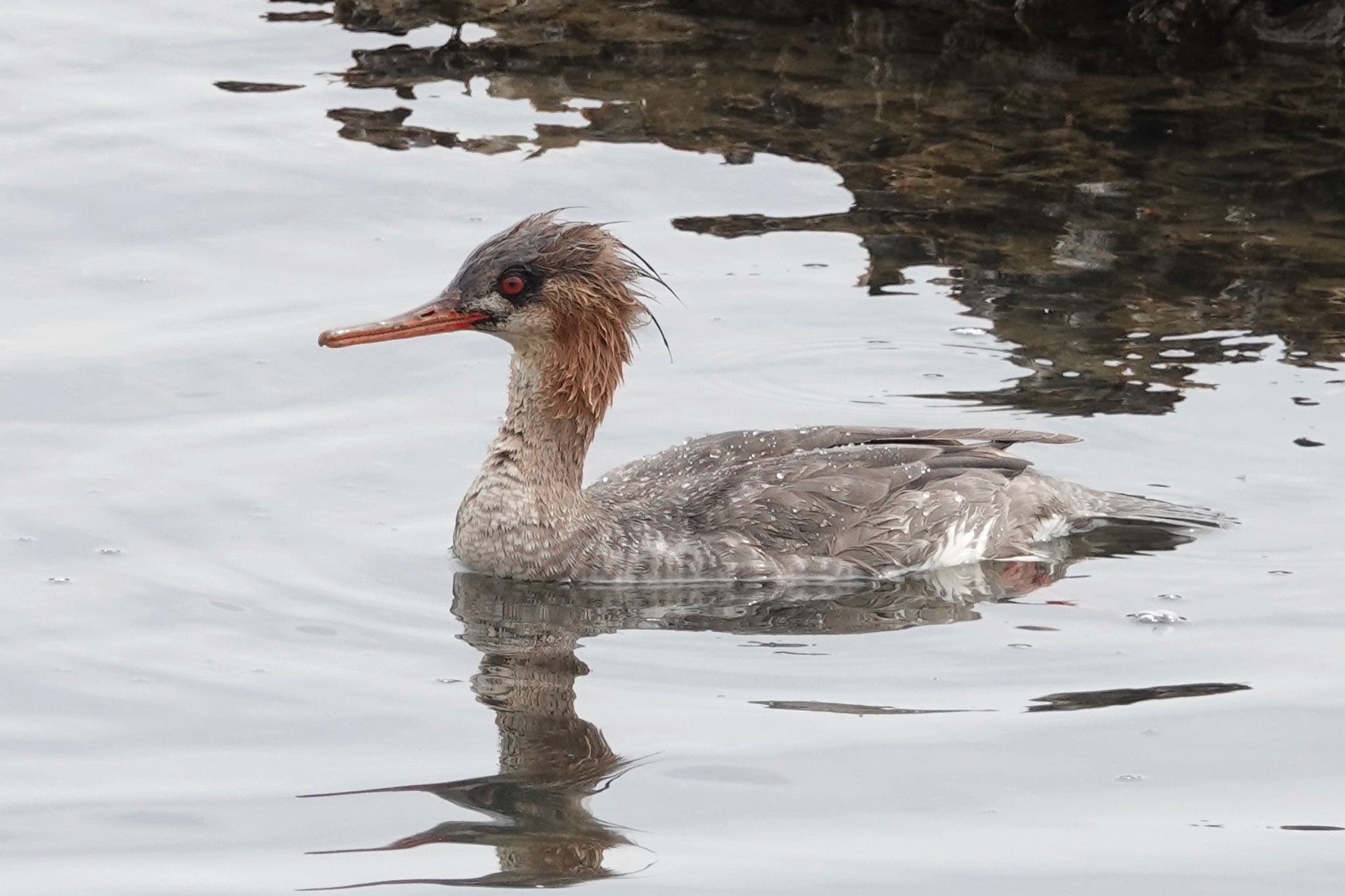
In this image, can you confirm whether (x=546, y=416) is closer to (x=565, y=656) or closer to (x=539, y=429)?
(x=539, y=429)

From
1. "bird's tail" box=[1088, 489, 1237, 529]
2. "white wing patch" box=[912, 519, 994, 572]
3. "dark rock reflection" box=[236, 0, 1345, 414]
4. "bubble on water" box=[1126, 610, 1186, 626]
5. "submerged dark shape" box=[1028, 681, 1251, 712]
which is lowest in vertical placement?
"submerged dark shape" box=[1028, 681, 1251, 712]

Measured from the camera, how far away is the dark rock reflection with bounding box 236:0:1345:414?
11.4 metres

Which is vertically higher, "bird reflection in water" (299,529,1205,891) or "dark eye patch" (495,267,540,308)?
"dark eye patch" (495,267,540,308)

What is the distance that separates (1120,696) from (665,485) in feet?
8.07

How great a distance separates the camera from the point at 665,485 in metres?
9.47

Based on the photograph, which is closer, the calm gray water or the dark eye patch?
the calm gray water

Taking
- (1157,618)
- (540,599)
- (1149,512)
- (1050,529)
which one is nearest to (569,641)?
(540,599)

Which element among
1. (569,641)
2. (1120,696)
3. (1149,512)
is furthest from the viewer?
(1149,512)

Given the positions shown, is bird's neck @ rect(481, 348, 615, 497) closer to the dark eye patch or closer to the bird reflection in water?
the dark eye patch

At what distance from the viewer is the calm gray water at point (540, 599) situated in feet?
22.1

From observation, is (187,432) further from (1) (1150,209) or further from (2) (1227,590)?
(1) (1150,209)

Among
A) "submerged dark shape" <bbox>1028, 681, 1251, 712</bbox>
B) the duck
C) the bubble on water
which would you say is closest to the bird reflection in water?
the duck

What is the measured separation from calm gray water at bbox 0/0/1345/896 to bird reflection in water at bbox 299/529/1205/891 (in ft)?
0.08

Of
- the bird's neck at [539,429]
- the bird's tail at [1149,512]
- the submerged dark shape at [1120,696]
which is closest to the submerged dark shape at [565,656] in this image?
the bird's tail at [1149,512]
